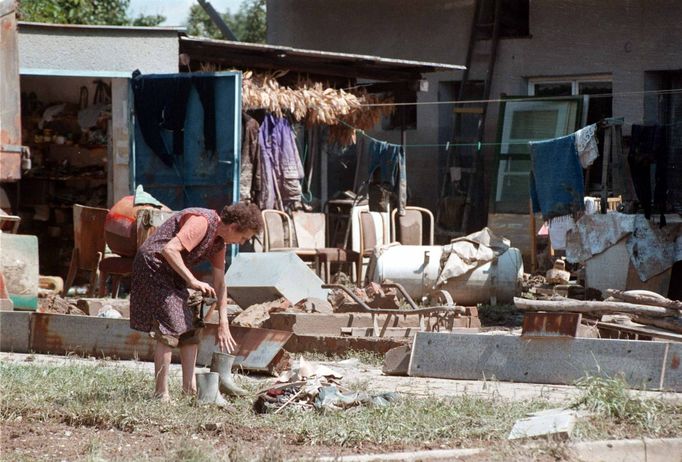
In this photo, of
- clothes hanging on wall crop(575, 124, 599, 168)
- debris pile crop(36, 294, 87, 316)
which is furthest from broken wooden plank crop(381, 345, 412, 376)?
clothes hanging on wall crop(575, 124, 599, 168)

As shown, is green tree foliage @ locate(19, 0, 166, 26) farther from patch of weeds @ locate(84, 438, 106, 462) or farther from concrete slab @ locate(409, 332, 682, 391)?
patch of weeds @ locate(84, 438, 106, 462)

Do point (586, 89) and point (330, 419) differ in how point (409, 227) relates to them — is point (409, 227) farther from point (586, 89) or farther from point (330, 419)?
point (330, 419)

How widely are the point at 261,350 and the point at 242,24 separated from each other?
35185 mm

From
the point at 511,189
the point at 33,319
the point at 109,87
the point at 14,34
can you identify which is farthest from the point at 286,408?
the point at 511,189

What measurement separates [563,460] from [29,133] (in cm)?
1204

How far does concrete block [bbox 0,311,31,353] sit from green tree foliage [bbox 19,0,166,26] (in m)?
9.83

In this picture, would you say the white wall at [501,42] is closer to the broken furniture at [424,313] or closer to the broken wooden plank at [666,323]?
the broken furniture at [424,313]

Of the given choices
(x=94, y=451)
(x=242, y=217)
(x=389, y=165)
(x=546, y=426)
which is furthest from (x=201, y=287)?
(x=389, y=165)

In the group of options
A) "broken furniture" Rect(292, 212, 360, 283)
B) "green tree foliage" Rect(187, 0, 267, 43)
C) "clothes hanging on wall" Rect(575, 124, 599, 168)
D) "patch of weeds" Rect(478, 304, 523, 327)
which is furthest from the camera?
"green tree foliage" Rect(187, 0, 267, 43)

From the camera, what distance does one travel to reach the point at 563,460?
6211mm

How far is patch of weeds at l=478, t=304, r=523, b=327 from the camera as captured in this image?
41.4 ft

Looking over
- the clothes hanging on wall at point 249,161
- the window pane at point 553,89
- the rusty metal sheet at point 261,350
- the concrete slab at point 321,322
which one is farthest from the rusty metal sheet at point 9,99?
the window pane at point 553,89

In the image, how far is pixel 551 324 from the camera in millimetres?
8750

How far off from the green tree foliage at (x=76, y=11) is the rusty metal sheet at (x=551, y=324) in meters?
13.0
